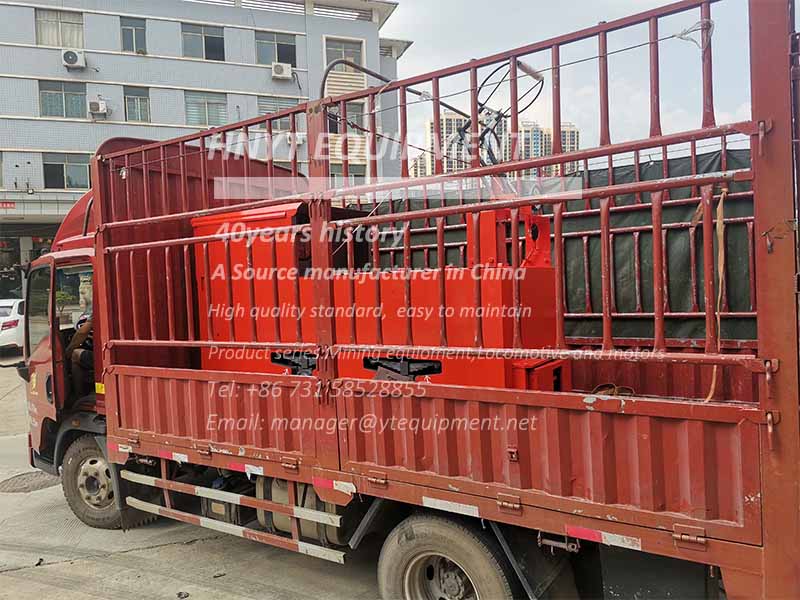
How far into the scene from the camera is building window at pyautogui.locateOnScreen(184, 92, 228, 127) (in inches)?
817

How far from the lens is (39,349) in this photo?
15.4ft

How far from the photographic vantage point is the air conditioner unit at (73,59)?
750 inches

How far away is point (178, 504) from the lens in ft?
13.2

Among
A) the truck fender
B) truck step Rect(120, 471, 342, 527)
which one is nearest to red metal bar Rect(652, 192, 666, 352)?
truck step Rect(120, 471, 342, 527)

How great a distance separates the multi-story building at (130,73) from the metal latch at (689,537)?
1934cm

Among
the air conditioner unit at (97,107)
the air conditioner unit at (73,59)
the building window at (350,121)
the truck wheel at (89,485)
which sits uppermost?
the air conditioner unit at (73,59)

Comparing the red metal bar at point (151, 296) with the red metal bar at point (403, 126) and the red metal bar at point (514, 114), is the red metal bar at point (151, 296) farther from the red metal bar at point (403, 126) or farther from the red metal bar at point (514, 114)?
the red metal bar at point (514, 114)

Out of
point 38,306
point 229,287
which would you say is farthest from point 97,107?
point 229,287

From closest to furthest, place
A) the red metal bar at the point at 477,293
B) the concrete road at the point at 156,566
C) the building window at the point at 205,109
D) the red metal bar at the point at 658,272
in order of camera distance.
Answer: the red metal bar at the point at 658,272
the red metal bar at the point at 477,293
the concrete road at the point at 156,566
the building window at the point at 205,109

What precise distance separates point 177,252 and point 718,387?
11.9ft

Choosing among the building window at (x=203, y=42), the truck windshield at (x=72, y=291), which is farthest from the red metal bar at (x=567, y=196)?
the building window at (x=203, y=42)

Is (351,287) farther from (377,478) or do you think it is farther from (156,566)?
(156,566)

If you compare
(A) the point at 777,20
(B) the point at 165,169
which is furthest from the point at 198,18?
(A) the point at 777,20

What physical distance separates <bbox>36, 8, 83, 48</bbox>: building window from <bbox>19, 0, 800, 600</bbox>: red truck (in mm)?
18767
